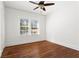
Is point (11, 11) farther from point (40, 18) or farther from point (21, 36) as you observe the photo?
point (40, 18)

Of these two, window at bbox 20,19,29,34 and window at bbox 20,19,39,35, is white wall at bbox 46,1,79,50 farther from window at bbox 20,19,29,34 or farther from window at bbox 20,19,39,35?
window at bbox 20,19,29,34

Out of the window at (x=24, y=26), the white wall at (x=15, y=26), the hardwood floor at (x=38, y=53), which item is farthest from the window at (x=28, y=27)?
the hardwood floor at (x=38, y=53)

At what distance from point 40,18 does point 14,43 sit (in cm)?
277

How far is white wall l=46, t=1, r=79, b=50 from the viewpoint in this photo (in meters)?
3.63

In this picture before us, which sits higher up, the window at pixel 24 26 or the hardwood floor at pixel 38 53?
the window at pixel 24 26

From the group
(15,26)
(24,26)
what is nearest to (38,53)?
(15,26)

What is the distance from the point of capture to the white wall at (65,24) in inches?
143

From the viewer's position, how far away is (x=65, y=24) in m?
4.21

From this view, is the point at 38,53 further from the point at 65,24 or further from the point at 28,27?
the point at 28,27

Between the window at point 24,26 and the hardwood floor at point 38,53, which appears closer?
the hardwood floor at point 38,53

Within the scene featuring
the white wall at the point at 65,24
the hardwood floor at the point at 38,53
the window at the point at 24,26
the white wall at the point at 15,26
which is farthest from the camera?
the window at the point at 24,26

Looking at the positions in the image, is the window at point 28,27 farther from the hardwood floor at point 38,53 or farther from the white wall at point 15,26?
the hardwood floor at point 38,53

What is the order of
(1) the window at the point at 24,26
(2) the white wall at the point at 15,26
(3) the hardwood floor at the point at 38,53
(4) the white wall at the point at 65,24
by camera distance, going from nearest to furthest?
1. (3) the hardwood floor at the point at 38,53
2. (4) the white wall at the point at 65,24
3. (2) the white wall at the point at 15,26
4. (1) the window at the point at 24,26

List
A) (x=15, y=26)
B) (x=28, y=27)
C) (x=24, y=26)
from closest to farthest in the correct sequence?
(x=15, y=26) → (x=24, y=26) → (x=28, y=27)
